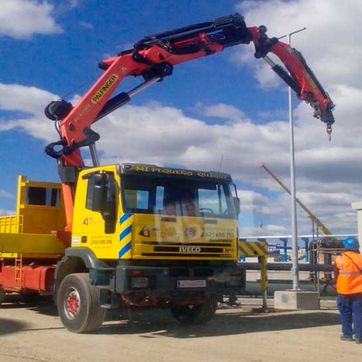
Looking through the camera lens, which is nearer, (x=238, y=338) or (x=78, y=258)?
(x=238, y=338)

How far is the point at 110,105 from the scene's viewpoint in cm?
1391

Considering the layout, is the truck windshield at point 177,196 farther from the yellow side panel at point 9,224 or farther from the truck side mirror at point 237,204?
the yellow side panel at point 9,224

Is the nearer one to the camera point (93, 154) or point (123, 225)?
point (123, 225)

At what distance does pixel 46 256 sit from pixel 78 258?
5.17ft

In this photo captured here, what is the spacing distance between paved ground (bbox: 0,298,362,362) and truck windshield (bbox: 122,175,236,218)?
217 cm

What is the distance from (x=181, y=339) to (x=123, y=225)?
7.11 feet

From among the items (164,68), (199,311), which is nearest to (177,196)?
(199,311)

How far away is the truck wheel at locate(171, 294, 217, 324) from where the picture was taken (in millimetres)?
12133

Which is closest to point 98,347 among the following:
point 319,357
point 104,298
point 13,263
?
point 104,298

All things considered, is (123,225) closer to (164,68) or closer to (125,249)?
(125,249)

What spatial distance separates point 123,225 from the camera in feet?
33.8

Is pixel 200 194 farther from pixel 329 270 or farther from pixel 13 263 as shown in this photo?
pixel 329 270

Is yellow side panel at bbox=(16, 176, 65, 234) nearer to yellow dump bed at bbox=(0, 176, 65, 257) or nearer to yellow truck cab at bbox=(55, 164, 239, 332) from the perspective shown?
yellow dump bed at bbox=(0, 176, 65, 257)

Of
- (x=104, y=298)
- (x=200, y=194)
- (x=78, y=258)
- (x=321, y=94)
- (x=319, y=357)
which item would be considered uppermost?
(x=321, y=94)
